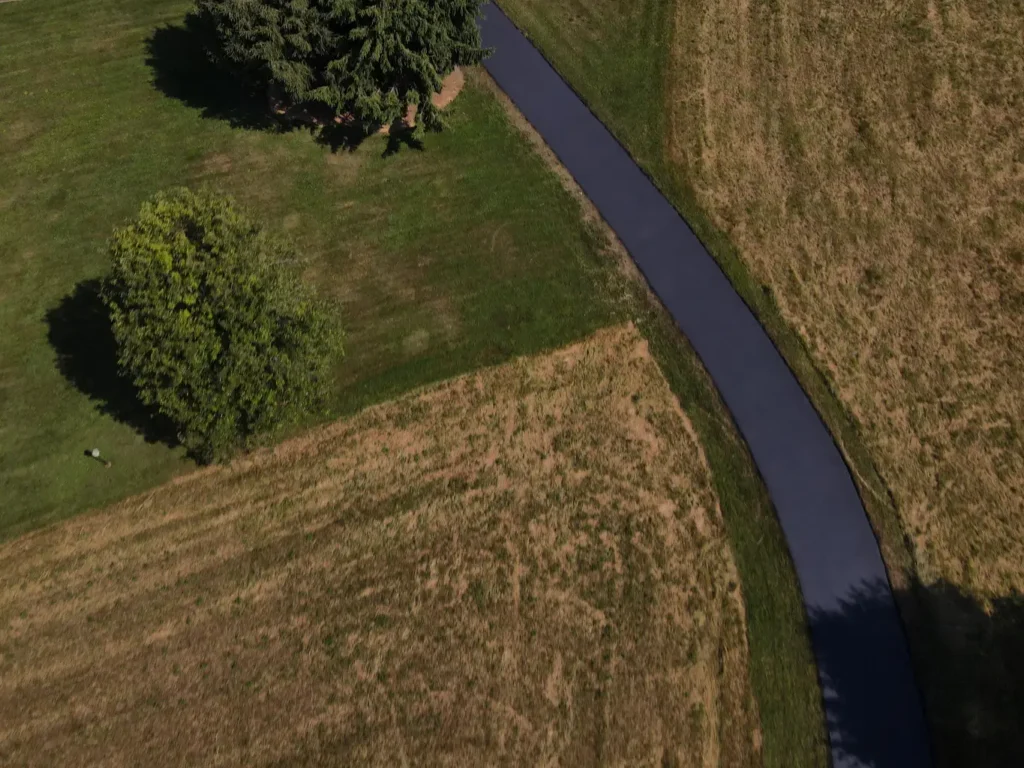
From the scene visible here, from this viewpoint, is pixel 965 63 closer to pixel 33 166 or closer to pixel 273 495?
pixel 273 495

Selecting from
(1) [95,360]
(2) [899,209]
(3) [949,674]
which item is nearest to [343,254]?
(1) [95,360]

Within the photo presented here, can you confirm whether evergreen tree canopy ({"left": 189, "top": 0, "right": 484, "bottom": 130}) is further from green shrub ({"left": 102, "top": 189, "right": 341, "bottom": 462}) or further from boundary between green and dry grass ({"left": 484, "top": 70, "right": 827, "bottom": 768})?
boundary between green and dry grass ({"left": 484, "top": 70, "right": 827, "bottom": 768})

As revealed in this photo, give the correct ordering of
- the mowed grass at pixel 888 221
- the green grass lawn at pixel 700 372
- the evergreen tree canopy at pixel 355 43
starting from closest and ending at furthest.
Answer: the green grass lawn at pixel 700 372 < the mowed grass at pixel 888 221 < the evergreen tree canopy at pixel 355 43

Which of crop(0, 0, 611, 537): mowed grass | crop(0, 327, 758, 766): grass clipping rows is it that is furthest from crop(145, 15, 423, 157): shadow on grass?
crop(0, 327, 758, 766): grass clipping rows

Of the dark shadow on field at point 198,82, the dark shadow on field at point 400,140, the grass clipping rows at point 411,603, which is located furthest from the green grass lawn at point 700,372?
the dark shadow on field at point 198,82

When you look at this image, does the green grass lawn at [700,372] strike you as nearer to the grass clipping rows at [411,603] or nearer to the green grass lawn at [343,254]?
the green grass lawn at [343,254]
